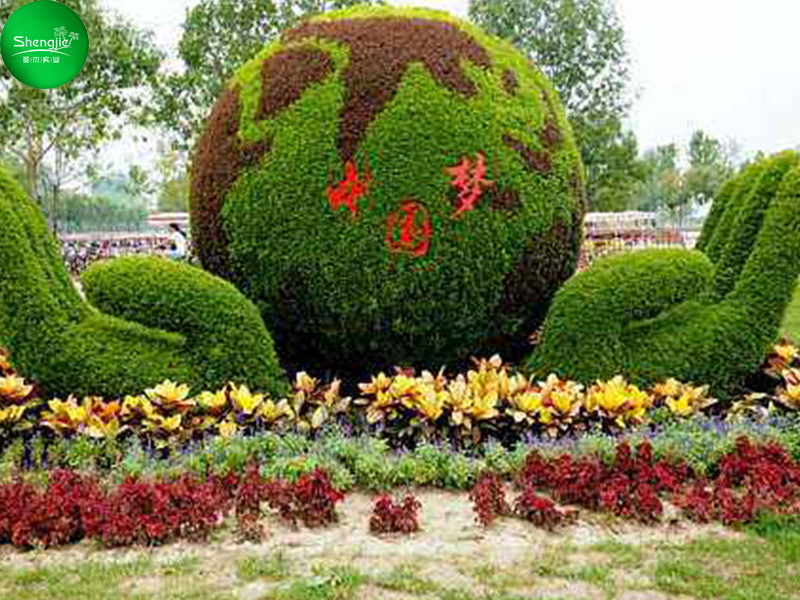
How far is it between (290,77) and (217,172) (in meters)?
0.76

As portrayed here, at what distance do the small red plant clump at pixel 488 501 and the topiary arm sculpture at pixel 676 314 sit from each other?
1754mm

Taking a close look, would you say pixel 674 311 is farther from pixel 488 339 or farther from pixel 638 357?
pixel 488 339

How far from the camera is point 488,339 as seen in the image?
650 cm

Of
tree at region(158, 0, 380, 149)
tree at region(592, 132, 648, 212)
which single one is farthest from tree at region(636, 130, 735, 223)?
tree at region(158, 0, 380, 149)

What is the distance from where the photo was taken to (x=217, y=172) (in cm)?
642

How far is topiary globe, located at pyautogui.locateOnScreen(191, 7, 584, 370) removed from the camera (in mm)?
5996

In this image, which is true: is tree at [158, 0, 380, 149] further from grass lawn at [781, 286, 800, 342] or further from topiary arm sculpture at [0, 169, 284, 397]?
topiary arm sculpture at [0, 169, 284, 397]

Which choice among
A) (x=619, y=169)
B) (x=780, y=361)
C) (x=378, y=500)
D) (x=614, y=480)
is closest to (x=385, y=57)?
(x=378, y=500)

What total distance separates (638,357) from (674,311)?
1.46 feet

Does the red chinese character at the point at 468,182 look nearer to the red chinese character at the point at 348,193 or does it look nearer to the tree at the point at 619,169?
the red chinese character at the point at 348,193

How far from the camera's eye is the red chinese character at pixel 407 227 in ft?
19.6

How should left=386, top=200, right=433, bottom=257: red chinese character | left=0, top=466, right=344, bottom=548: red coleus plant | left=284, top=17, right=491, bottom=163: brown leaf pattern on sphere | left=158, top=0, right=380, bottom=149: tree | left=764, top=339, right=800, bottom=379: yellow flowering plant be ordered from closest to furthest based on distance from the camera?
1. left=0, top=466, right=344, bottom=548: red coleus plant
2. left=386, top=200, right=433, bottom=257: red chinese character
3. left=284, top=17, right=491, bottom=163: brown leaf pattern on sphere
4. left=764, top=339, right=800, bottom=379: yellow flowering plant
5. left=158, top=0, right=380, bottom=149: tree

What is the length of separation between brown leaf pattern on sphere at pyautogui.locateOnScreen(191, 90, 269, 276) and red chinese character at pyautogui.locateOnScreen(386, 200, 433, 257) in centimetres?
94

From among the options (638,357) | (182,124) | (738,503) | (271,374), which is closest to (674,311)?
(638,357)
